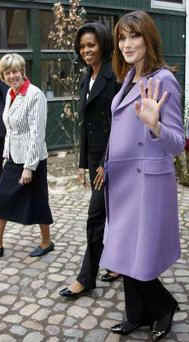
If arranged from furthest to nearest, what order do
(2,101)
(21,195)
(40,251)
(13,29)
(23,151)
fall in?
1. (13,29)
2. (2,101)
3. (40,251)
4. (21,195)
5. (23,151)

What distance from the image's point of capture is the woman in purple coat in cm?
242

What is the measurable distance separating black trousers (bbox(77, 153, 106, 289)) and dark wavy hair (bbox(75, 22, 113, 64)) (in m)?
0.75

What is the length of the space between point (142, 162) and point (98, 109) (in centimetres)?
95

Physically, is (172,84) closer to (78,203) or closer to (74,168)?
(78,203)

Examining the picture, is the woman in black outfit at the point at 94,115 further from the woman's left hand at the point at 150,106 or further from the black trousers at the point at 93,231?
→ the woman's left hand at the point at 150,106

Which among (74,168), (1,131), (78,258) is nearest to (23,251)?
(78,258)

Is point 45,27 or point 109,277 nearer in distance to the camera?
point 109,277

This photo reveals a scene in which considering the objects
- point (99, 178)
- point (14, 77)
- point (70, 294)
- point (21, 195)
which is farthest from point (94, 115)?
point (70, 294)

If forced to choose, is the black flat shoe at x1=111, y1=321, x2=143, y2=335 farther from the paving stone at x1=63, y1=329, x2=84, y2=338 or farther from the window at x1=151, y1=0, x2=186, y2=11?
the window at x1=151, y1=0, x2=186, y2=11

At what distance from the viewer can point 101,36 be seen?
10.9 ft

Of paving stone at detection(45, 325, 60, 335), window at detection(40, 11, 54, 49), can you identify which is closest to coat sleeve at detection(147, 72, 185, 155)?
paving stone at detection(45, 325, 60, 335)

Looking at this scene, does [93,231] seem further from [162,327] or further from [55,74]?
[55,74]

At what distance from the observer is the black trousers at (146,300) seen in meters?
2.90

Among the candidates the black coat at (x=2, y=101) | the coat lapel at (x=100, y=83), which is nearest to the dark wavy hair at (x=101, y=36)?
the coat lapel at (x=100, y=83)
